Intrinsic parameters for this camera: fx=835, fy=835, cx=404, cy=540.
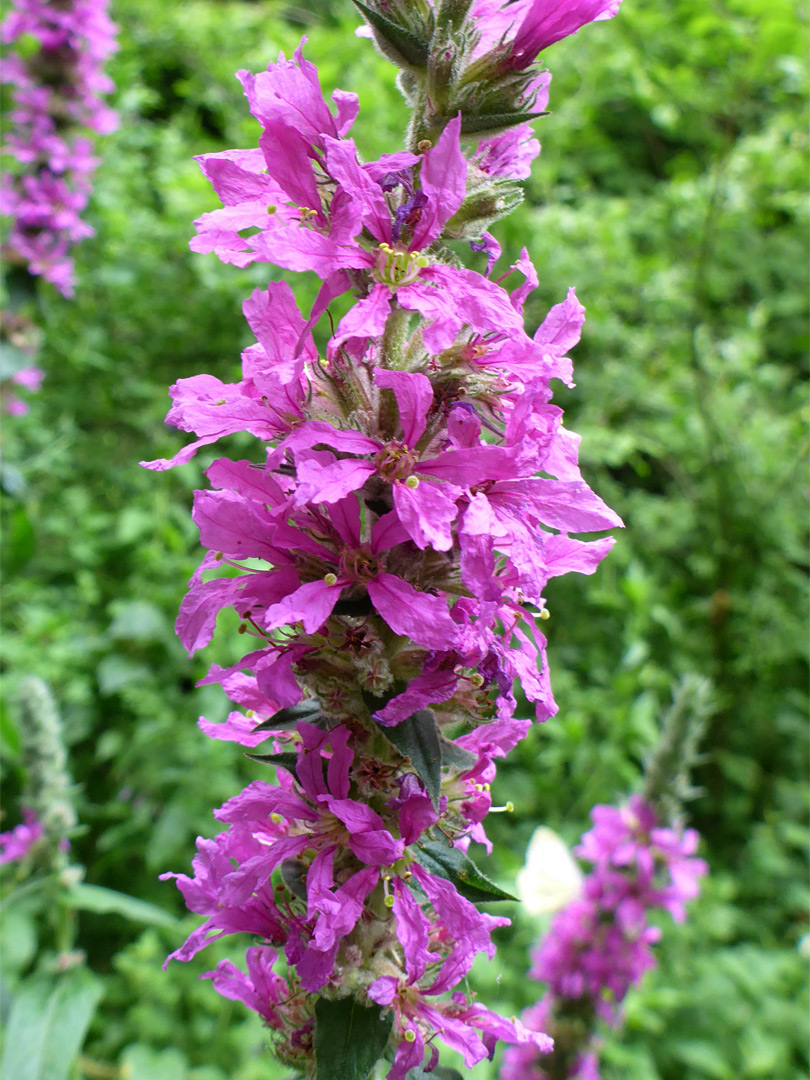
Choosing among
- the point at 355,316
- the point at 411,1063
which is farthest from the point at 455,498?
the point at 411,1063

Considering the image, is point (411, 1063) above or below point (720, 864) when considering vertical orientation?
above

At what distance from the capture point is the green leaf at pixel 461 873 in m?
1.08

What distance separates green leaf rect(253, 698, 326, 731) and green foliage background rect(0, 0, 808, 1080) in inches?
71.7

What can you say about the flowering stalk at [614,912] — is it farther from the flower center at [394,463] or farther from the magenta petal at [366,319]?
the magenta petal at [366,319]

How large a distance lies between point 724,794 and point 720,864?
39cm

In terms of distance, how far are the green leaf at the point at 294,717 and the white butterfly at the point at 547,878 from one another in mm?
1666

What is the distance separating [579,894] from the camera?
2600 millimetres

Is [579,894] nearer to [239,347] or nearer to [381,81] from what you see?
[239,347]

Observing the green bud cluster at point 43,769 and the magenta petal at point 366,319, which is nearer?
the magenta petal at point 366,319

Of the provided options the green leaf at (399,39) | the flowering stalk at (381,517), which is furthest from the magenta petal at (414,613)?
the green leaf at (399,39)

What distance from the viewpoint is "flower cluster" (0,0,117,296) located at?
3.62 meters

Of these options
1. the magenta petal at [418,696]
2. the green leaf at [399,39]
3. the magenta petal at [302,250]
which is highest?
the green leaf at [399,39]

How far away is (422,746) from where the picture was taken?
1.00 metres

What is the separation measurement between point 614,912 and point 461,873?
170cm
